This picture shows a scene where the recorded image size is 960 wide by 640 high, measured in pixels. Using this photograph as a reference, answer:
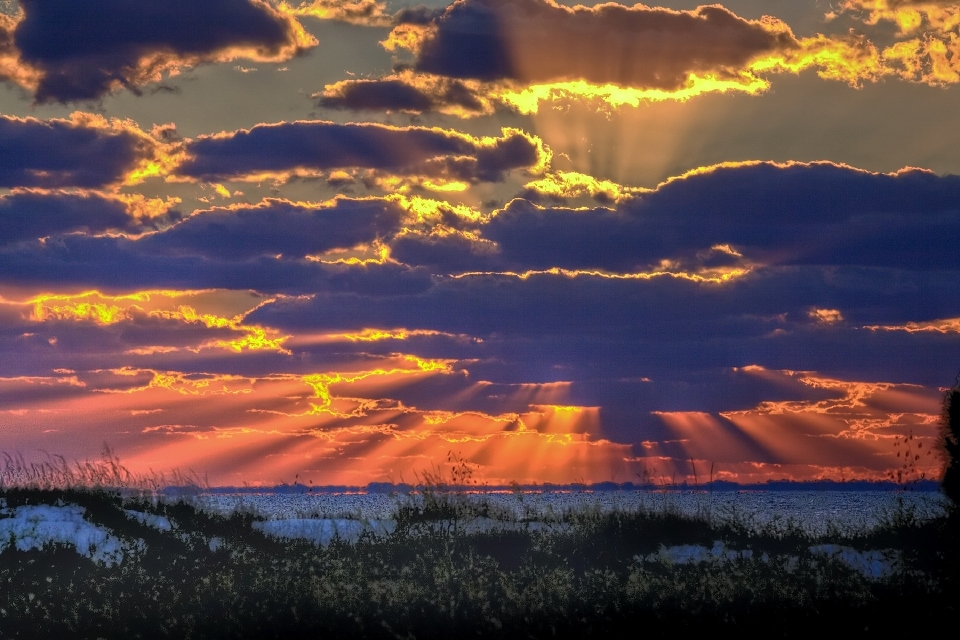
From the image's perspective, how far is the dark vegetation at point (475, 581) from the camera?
1727cm

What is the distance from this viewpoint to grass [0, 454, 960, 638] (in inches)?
680

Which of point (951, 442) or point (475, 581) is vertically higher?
point (951, 442)

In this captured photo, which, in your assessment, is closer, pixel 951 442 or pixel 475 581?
pixel 475 581

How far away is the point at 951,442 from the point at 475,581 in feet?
35.4

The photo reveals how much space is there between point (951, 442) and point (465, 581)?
11.0 meters

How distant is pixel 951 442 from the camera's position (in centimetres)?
2189

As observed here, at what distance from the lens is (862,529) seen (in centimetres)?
2600

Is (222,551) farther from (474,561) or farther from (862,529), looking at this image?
(862,529)

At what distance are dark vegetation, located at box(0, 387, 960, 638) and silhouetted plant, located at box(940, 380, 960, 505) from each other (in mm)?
41

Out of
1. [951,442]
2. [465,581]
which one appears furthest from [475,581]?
[951,442]

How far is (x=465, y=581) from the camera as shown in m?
19.6

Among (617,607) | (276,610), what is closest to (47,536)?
(276,610)

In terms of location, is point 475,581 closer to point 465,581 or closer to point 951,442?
point 465,581

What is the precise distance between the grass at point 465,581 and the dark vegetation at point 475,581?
0.15 feet
